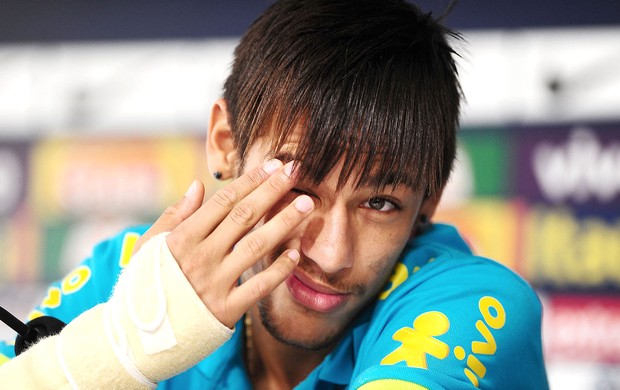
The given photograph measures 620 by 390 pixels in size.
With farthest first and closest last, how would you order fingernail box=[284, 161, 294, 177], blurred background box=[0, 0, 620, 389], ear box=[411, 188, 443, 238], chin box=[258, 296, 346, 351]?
1. blurred background box=[0, 0, 620, 389]
2. ear box=[411, 188, 443, 238]
3. chin box=[258, 296, 346, 351]
4. fingernail box=[284, 161, 294, 177]

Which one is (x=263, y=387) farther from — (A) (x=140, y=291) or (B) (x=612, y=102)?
(B) (x=612, y=102)

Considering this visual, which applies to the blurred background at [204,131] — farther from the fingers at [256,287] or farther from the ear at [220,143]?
the fingers at [256,287]

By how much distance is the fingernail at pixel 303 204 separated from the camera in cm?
94

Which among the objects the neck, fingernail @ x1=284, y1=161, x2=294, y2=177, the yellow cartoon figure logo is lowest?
the neck

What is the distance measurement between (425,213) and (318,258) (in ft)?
1.06

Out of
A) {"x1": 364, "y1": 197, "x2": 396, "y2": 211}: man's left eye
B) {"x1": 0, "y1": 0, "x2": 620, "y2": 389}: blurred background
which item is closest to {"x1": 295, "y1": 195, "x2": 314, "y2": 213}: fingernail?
{"x1": 364, "y1": 197, "x2": 396, "y2": 211}: man's left eye

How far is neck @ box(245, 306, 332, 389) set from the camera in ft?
4.10

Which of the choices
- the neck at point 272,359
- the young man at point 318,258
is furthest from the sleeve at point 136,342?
the neck at point 272,359

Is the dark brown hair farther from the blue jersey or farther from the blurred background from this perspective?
the blurred background

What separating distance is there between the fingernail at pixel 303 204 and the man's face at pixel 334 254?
56mm

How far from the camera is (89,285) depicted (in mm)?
1247

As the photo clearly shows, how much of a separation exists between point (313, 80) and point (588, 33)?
192 centimetres

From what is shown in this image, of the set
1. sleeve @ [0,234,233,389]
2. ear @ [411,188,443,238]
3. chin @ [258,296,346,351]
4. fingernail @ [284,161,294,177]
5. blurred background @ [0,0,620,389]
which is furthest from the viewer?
blurred background @ [0,0,620,389]

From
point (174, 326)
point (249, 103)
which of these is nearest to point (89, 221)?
point (249, 103)
